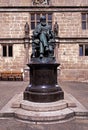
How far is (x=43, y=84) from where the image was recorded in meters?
7.52

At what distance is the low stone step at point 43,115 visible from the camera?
245 inches

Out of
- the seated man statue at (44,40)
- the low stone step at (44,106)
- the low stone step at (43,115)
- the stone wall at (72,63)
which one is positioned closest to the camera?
the low stone step at (43,115)

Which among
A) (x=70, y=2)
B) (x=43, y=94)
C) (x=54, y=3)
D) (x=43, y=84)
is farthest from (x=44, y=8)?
(x=43, y=94)

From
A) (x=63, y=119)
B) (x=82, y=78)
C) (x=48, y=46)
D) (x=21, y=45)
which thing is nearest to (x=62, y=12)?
Result: (x=21, y=45)

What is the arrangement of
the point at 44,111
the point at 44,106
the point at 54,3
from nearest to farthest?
the point at 44,111, the point at 44,106, the point at 54,3

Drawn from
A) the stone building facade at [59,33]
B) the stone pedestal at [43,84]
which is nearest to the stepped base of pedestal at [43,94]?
the stone pedestal at [43,84]

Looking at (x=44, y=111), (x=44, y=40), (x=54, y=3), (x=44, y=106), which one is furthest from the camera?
(x=54, y=3)

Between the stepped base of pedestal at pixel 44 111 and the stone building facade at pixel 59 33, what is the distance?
10.8 meters

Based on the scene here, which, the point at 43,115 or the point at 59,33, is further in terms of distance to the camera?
the point at 59,33

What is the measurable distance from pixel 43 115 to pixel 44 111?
31 cm

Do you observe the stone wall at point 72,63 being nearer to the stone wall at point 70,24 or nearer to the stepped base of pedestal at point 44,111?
the stone wall at point 70,24

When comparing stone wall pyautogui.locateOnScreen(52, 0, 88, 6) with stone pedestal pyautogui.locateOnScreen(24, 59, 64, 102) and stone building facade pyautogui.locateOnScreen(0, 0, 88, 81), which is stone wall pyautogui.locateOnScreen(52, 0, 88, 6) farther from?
stone pedestal pyautogui.locateOnScreen(24, 59, 64, 102)

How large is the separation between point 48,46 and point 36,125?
268 centimetres

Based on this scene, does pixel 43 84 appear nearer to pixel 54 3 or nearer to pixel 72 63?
pixel 72 63
